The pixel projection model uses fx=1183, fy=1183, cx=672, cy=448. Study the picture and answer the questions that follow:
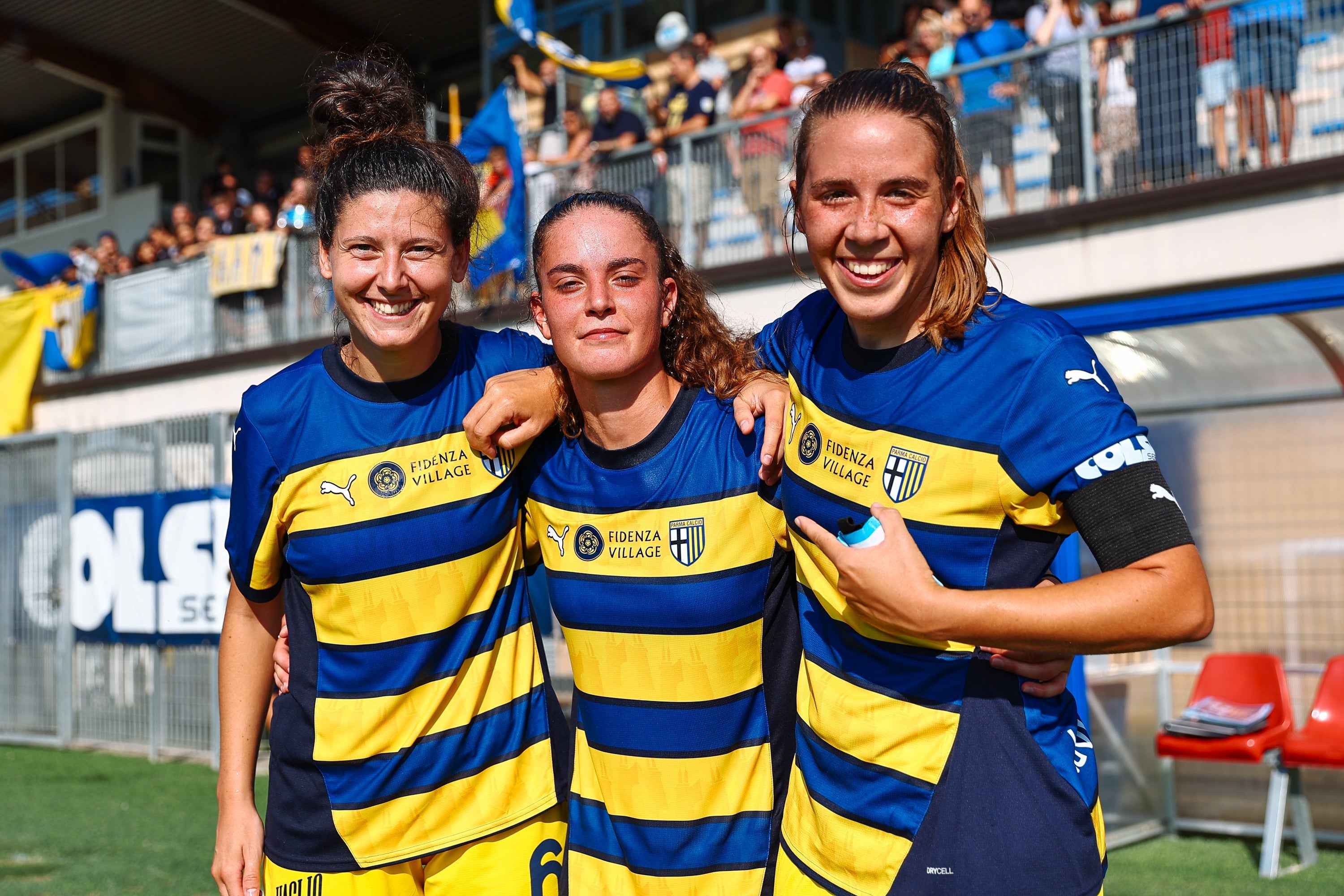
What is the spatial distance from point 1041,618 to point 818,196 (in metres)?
0.82

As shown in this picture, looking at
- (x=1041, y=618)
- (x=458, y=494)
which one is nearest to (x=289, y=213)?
(x=458, y=494)

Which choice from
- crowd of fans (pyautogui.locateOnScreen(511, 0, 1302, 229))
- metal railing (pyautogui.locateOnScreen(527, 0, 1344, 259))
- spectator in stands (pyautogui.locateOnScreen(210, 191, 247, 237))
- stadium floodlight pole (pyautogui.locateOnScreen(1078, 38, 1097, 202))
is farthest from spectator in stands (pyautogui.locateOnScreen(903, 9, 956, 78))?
spectator in stands (pyautogui.locateOnScreen(210, 191, 247, 237))

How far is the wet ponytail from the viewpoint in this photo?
2.56 m

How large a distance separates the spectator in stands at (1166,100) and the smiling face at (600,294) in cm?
678

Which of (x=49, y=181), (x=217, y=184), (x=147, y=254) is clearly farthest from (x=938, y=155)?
(x=49, y=181)

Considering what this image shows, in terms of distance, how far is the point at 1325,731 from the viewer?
5.95 m

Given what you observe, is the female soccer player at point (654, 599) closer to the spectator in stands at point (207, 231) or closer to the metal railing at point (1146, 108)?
the metal railing at point (1146, 108)

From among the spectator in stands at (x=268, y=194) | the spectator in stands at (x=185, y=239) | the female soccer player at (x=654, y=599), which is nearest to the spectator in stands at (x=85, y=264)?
the spectator in stands at (x=185, y=239)

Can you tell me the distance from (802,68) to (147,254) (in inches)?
441

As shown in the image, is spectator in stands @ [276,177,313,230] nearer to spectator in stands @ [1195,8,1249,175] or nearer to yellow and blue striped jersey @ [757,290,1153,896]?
spectator in stands @ [1195,8,1249,175]

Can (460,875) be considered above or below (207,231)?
below

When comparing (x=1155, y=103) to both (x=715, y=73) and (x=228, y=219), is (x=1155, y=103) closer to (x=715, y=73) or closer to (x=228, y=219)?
(x=715, y=73)

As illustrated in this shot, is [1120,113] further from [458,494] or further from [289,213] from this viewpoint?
[289,213]

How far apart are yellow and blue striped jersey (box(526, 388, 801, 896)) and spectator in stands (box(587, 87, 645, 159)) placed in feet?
29.6
